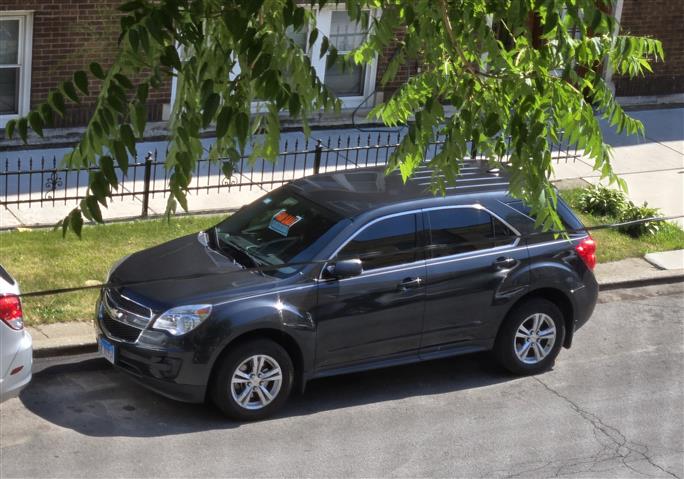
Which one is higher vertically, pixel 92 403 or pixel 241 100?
pixel 241 100

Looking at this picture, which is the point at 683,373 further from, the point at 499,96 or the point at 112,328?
the point at 499,96

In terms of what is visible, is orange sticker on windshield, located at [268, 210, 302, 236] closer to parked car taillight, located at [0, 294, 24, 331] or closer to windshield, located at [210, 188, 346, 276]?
windshield, located at [210, 188, 346, 276]

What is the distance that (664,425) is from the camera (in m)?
9.73

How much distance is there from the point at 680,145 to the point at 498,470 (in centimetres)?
1056

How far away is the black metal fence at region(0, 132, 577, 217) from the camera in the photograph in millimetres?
13266

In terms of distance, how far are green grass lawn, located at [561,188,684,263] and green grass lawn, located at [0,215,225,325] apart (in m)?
4.42

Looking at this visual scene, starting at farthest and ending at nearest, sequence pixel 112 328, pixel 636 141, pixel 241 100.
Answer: pixel 636 141, pixel 112 328, pixel 241 100

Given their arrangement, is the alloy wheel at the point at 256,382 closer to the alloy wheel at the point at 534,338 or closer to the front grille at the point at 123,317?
the front grille at the point at 123,317

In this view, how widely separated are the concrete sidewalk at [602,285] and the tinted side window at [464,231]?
3097mm

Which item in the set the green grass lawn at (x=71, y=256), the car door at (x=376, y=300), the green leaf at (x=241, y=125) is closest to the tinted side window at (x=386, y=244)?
the car door at (x=376, y=300)

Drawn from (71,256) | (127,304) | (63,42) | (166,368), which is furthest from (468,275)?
(63,42)

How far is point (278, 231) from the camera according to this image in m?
9.72

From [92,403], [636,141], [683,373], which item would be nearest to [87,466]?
[92,403]

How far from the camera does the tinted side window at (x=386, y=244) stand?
30.9ft
